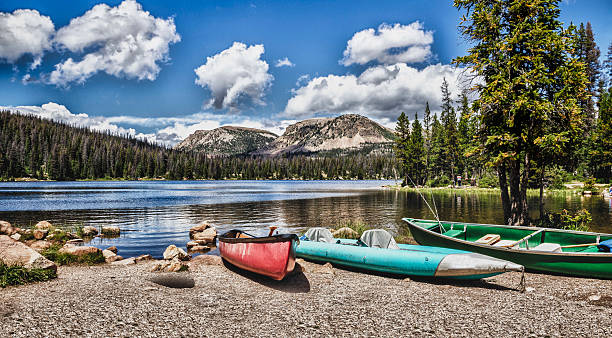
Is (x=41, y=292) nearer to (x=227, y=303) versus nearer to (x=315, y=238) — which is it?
(x=227, y=303)

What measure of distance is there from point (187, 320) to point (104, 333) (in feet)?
5.06

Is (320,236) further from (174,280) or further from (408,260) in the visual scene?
(174,280)

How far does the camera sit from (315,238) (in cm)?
1417

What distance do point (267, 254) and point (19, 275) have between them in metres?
6.78

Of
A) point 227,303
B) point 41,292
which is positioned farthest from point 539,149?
point 41,292

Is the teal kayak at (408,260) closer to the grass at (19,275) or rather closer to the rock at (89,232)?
the grass at (19,275)

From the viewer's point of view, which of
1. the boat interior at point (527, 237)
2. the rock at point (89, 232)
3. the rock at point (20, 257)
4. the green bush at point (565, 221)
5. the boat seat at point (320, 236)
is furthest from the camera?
the rock at point (89, 232)

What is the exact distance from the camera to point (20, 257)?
10438mm

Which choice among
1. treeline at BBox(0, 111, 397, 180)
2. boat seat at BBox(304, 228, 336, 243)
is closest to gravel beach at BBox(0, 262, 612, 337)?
boat seat at BBox(304, 228, 336, 243)

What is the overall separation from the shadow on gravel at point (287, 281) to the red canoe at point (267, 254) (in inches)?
13.4

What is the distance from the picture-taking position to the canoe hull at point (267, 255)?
10.0m

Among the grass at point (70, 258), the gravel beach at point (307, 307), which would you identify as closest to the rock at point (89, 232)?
the grass at point (70, 258)

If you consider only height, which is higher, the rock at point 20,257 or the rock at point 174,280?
the rock at point 20,257

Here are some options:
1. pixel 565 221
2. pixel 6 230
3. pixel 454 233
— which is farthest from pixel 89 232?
pixel 565 221
